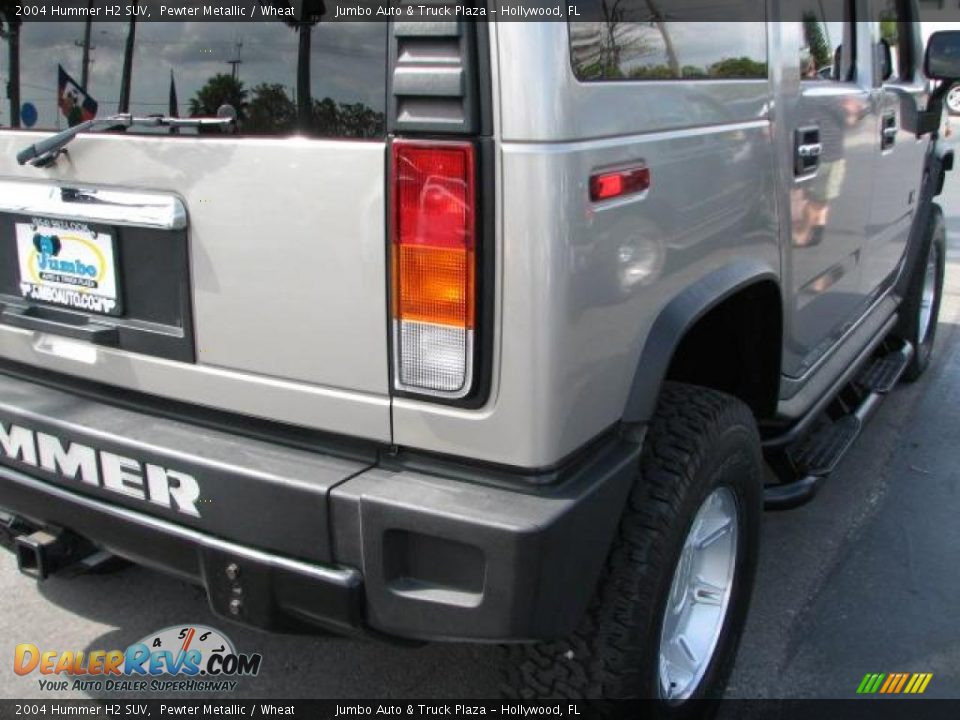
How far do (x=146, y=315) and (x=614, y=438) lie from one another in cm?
107

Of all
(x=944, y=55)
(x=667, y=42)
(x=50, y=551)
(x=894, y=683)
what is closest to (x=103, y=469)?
(x=50, y=551)

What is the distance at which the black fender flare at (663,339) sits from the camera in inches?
75.6

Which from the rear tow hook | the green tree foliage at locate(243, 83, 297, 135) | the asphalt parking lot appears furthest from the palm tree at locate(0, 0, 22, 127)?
the asphalt parking lot

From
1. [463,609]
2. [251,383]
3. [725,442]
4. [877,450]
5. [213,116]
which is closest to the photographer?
[463,609]

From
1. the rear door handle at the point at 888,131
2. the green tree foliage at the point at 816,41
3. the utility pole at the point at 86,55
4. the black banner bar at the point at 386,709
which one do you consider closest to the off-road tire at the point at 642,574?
the black banner bar at the point at 386,709

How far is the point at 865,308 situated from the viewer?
3.82 metres

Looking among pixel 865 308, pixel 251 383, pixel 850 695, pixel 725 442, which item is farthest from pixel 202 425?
pixel 865 308

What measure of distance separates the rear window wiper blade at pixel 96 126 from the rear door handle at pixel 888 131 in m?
2.59

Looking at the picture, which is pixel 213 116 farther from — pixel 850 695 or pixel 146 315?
pixel 850 695

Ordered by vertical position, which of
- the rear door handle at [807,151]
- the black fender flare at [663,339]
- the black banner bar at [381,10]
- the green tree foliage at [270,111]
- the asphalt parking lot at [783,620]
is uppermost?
the black banner bar at [381,10]

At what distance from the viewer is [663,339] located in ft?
6.41

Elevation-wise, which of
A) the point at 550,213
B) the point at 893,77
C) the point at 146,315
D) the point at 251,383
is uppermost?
the point at 893,77

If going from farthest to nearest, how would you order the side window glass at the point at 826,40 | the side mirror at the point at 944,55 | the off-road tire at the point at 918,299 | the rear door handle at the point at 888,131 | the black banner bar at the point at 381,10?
the off-road tire at the point at 918,299, the side mirror at the point at 944,55, the rear door handle at the point at 888,131, the side window glass at the point at 826,40, the black banner bar at the point at 381,10

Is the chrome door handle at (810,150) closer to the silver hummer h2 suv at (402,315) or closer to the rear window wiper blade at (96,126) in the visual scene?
the silver hummer h2 suv at (402,315)
